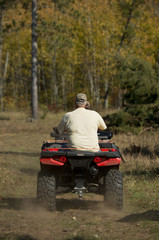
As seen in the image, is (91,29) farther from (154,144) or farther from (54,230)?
(54,230)

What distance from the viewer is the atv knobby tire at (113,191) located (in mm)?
7570

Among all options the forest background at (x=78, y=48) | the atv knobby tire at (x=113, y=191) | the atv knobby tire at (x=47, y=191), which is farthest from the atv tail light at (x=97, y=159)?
the forest background at (x=78, y=48)

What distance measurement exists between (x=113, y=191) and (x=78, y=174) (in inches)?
26.2

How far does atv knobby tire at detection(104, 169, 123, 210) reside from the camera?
7.57m

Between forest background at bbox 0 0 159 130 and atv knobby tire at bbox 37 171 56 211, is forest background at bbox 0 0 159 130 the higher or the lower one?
the higher one

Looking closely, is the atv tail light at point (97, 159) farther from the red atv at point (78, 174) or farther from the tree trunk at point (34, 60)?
the tree trunk at point (34, 60)

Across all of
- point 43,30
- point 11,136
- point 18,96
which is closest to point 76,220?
point 11,136

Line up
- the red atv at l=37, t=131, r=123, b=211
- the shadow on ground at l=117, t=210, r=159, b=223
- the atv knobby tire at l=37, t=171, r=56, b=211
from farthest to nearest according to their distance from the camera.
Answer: the atv knobby tire at l=37, t=171, r=56, b=211 → the red atv at l=37, t=131, r=123, b=211 → the shadow on ground at l=117, t=210, r=159, b=223

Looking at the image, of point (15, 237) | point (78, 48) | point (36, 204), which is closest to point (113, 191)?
point (36, 204)

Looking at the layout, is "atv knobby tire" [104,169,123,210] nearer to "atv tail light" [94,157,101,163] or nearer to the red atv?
the red atv

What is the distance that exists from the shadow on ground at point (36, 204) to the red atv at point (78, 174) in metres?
0.39

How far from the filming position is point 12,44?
55469 mm

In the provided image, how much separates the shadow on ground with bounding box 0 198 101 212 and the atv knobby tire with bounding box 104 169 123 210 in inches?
25.7

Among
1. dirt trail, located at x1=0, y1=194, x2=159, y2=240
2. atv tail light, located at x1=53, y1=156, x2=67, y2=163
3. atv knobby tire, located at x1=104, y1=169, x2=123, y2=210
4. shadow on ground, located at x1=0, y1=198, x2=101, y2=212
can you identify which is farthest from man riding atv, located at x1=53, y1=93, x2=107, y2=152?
shadow on ground, located at x1=0, y1=198, x2=101, y2=212
